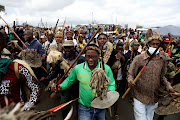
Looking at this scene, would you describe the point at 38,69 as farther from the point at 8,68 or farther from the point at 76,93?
the point at 8,68

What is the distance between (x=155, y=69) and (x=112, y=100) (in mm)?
1195

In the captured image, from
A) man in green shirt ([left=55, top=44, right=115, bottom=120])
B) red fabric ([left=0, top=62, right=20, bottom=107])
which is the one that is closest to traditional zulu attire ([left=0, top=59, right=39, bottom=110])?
red fabric ([left=0, top=62, right=20, bottom=107])

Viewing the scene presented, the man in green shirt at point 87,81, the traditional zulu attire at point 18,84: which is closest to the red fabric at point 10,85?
the traditional zulu attire at point 18,84

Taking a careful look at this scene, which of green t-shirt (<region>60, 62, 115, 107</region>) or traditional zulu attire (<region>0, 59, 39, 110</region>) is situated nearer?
traditional zulu attire (<region>0, 59, 39, 110</region>)

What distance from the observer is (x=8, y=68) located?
67.4 inches

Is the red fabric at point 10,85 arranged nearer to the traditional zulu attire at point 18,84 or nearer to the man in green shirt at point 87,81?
the traditional zulu attire at point 18,84

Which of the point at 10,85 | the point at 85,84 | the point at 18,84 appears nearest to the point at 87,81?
the point at 85,84

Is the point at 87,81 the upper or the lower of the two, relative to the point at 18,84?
lower

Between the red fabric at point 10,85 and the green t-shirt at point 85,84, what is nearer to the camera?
the red fabric at point 10,85

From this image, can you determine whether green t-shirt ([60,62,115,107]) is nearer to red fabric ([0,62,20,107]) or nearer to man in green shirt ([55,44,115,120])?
man in green shirt ([55,44,115,120])

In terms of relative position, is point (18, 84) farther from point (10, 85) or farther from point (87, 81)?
point (87, 81)

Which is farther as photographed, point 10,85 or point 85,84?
point 85,84

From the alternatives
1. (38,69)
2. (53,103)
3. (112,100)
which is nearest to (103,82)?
(112,100)

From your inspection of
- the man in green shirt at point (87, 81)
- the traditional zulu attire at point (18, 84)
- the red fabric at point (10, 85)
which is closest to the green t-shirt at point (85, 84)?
the man in green shirt at point (87, 81)
